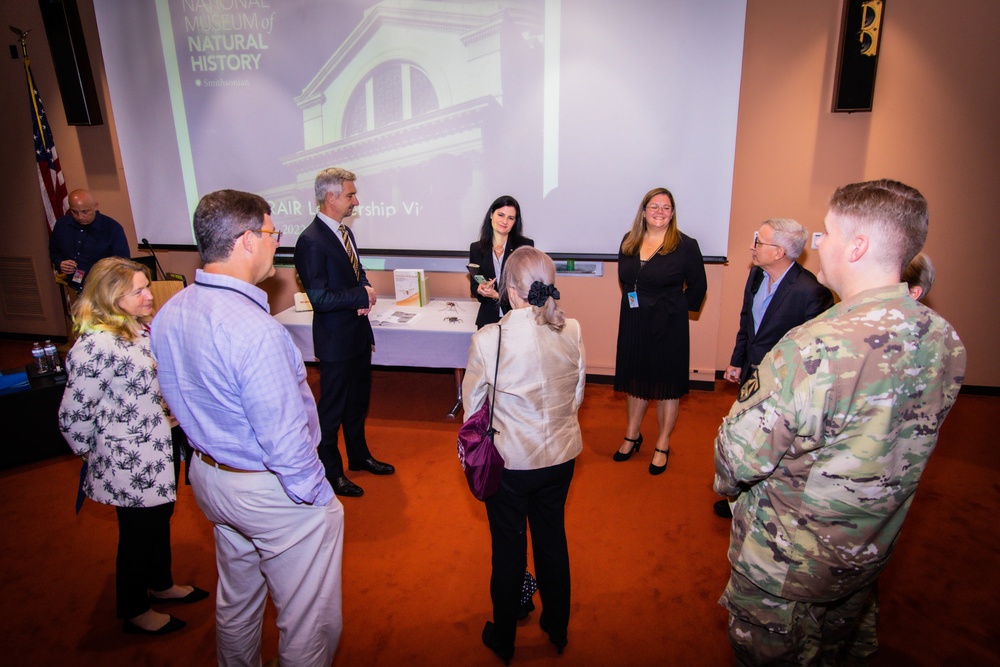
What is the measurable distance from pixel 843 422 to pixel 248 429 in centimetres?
152

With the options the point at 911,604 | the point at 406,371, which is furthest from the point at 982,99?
the point at 406,371

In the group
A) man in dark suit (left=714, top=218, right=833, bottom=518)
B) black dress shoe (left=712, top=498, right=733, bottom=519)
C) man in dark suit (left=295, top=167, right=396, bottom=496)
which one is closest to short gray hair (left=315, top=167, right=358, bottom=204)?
man in dark suit (left=295, top=167, right=396, bottom=496)

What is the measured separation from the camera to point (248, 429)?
4.97ft

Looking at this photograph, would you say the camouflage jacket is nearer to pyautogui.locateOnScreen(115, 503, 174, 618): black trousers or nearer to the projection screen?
pyautogui.locateOnScreen(115, 503, 174, 618): black trousers

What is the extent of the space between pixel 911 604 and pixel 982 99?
3.74m

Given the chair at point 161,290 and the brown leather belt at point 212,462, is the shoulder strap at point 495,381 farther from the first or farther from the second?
the chair at point 161,290

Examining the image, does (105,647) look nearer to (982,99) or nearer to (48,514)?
(48,514)

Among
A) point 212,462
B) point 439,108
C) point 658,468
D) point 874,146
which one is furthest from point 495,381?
point 874,146

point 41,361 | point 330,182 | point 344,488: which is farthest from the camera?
point 41,361

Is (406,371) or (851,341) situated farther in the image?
(406,371)

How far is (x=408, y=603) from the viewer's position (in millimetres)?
2414

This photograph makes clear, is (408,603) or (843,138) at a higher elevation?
(843,138)

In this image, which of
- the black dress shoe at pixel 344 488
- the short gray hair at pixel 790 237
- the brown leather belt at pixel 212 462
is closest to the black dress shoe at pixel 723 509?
the short gray hair at pixel 790 237

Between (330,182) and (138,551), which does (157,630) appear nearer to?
(138,551)
